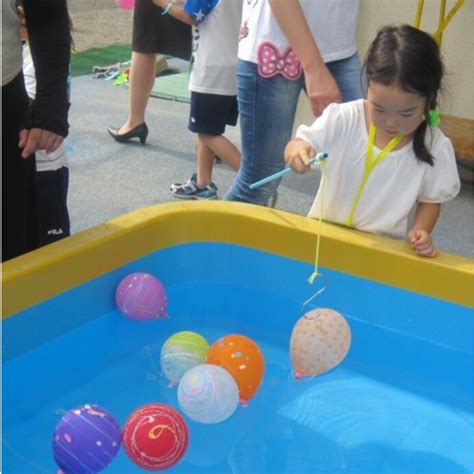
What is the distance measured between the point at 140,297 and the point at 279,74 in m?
0.78

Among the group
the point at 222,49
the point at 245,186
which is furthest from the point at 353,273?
the point at 222,49

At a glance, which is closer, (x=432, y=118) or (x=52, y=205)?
(x=432, y=118)

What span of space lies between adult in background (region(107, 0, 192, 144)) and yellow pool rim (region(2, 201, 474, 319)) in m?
1.91

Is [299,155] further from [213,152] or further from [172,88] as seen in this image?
[172,88]

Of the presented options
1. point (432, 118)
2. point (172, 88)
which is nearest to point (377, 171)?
point (432, 118)

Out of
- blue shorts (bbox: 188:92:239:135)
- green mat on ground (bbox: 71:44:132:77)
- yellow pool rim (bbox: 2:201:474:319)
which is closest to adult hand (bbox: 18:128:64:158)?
yellow pool rim (bbox: 2:201:474:319)

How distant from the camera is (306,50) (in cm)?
221

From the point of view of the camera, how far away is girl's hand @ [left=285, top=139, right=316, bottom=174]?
199cm

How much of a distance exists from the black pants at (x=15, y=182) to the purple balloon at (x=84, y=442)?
24.4 inches

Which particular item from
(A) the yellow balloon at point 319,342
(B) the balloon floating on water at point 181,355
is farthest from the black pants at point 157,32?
(A) the yellow balloon at point 319,342

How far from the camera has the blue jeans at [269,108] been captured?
2428 millimetres

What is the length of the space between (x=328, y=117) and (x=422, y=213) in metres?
0.36

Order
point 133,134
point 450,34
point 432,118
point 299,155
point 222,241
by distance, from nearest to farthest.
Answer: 1. point 299,155
2. point 432,118
3. point 222,241
4. point 450,34
5. point 133,134

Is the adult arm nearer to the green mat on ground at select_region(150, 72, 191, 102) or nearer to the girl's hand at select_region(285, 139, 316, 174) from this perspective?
the girl's hand at select_region(285, 139, 316, 174)
